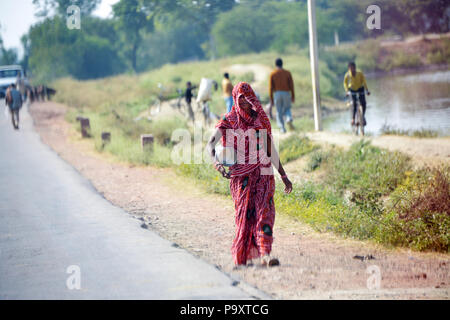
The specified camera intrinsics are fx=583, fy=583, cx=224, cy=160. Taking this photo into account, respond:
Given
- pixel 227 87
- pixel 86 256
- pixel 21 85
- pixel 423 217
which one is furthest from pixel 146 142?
pixel 21 85

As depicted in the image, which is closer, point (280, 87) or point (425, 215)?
point (425, 215)

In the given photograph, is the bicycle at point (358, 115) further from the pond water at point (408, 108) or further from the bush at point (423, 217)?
the bush at point (423, 217)

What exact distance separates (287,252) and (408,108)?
62.0ft

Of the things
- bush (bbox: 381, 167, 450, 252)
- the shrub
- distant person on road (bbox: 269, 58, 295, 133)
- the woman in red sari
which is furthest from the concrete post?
the woman in red sari

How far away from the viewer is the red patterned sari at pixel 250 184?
18.8 feet

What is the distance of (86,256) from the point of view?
6305 mm

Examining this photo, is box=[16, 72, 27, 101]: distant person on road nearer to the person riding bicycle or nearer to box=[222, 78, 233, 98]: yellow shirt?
box=[222, 78, 233, 98]: yellow shirt

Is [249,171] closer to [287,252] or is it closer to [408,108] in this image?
[287,252]

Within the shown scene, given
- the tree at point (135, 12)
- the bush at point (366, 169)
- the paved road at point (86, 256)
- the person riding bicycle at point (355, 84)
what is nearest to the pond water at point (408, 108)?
the person riding bicycle at point (355, 84)

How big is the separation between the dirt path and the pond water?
1.98 m

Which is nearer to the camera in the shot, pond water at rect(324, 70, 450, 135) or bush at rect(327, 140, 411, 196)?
bush at rect(327, 140, 411, 196)

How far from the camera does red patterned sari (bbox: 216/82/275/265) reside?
225 inches

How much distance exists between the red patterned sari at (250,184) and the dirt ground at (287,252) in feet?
0.80

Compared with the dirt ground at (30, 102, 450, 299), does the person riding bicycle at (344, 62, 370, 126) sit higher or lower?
higher
